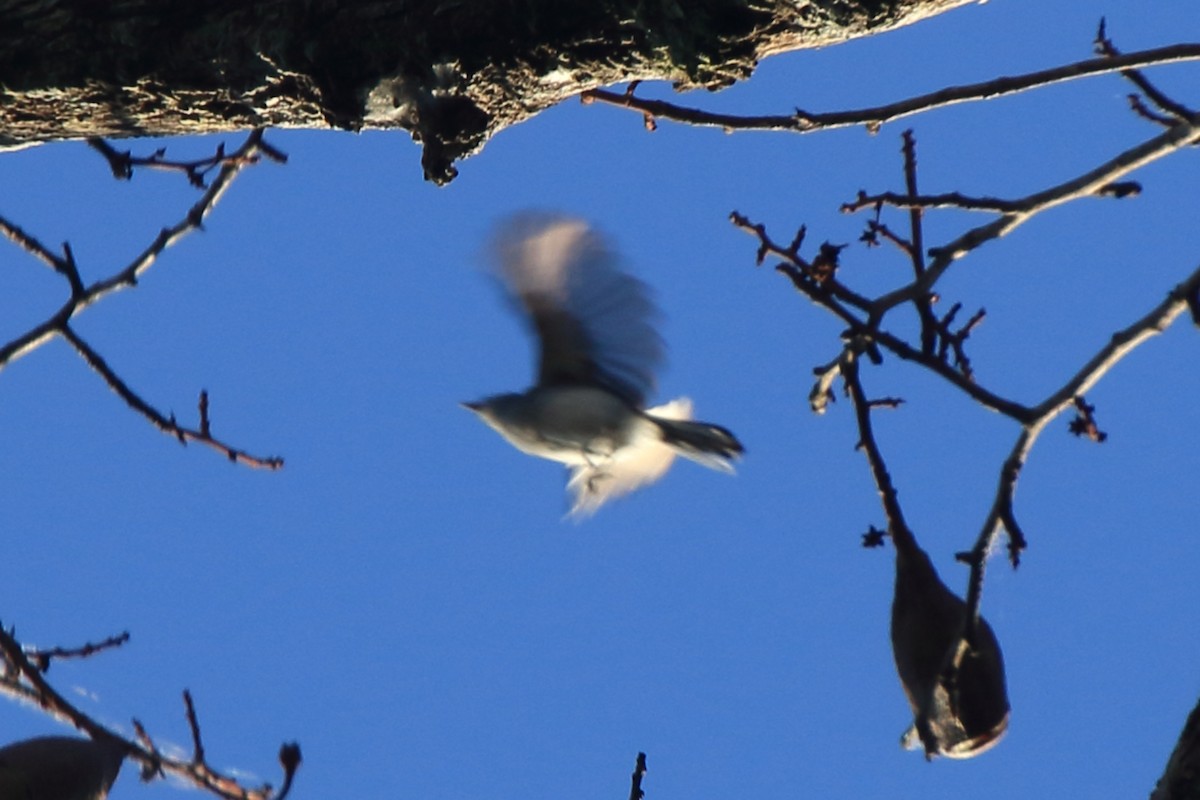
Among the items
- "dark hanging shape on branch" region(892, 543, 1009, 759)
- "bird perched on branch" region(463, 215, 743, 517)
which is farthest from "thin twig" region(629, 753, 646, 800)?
"bird perched on branch" region(463, 215, 743, 517)

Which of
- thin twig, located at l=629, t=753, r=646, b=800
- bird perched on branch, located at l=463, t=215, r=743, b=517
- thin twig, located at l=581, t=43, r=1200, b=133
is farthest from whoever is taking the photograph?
bird perched on branch, located at l=463, t=215, r=743, b=517

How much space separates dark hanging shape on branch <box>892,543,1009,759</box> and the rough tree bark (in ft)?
2.97

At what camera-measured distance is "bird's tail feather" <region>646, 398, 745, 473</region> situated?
299 cm

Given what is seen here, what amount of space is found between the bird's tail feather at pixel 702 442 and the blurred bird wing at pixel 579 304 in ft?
0.40

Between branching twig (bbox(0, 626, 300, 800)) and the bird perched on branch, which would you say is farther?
the bird perched on branch

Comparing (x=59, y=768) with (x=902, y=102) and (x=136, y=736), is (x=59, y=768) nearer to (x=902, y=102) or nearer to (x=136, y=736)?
(x=136, y=736)

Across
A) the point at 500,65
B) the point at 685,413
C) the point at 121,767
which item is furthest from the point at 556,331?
the point at 121,767

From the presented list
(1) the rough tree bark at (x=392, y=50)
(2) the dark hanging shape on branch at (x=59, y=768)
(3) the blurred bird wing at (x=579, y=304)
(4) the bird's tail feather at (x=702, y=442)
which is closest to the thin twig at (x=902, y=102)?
(1) the rough tree bark at (x=392, y=50)

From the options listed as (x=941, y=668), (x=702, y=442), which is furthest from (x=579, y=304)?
(x=941, y=668)

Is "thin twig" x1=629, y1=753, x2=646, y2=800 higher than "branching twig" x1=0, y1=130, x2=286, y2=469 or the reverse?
the reverse

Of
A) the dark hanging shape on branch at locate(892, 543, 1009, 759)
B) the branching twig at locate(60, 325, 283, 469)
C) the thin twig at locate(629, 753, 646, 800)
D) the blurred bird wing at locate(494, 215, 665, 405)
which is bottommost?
the thin twig at locate(629, 753, 646, 800)

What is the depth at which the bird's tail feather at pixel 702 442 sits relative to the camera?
299 cm

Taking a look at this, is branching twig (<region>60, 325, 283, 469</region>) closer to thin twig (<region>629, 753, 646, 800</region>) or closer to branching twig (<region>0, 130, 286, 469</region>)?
branching twig (<region>0, 130, 286, 469</region>)

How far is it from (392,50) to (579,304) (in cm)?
128
